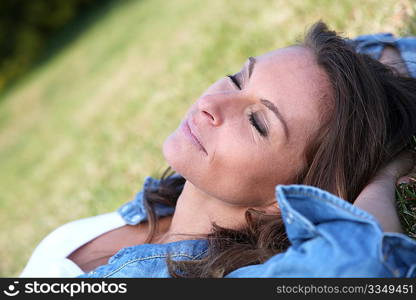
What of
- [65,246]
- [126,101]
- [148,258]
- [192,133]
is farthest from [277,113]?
[126,101]

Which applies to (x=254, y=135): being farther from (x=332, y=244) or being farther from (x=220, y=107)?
(x=332, y=244)

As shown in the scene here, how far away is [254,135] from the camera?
2691mm

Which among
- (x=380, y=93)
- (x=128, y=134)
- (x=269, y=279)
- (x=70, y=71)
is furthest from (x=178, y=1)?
(x=269, y=279)

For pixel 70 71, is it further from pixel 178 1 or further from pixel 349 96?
pixel 349 96

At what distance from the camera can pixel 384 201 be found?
2.48m

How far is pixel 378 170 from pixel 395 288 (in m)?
0.95

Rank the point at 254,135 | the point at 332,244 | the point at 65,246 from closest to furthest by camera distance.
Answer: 1. the point at 332,244
2. the point at 254,135
3. the point at 65,246

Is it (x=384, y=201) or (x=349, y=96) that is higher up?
(x=349, y=96)

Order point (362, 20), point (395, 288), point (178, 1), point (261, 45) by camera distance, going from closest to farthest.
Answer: point (395, 288), point (362, 20), point (261, 45), point (178, 1)

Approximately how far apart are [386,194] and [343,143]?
343 mm

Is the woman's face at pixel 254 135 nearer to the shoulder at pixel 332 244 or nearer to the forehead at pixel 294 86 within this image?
the forehead at pixel 294 86

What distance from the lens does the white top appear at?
3.16m

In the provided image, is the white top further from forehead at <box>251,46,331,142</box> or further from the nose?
forehead at <box>251,46,331,142</box>

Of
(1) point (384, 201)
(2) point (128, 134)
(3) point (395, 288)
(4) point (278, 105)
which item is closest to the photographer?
→ (3) point (395, 288)
